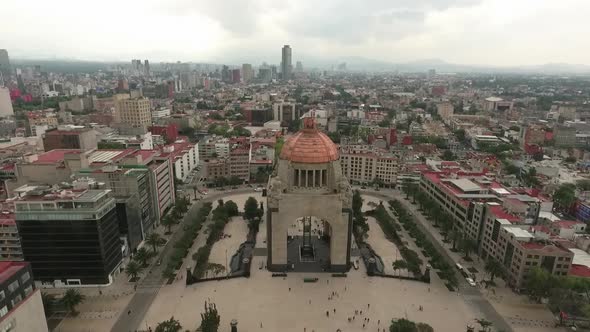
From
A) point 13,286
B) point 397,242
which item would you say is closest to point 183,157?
point 397,242

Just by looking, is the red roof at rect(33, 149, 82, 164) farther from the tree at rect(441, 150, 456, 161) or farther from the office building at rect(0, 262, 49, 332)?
the tree at rect(441, 150, 456, 161)

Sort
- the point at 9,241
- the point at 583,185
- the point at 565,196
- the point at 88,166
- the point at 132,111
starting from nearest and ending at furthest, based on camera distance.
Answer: the point at 9,241 → the point at 88,166 → the point at 565,196 → the point at 583,185 → the point at 132,111

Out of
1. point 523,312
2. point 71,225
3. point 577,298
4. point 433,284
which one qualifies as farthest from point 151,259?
point 577,298

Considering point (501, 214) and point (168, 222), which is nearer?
point (501, 214)

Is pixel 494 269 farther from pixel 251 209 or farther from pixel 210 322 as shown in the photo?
pixel 251 209

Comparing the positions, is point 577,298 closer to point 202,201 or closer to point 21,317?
point 21,317

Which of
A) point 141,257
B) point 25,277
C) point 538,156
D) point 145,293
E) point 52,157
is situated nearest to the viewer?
point 25,277

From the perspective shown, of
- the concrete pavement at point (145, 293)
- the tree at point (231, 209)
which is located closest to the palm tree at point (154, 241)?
the concrete pavement at point (145, 293)
